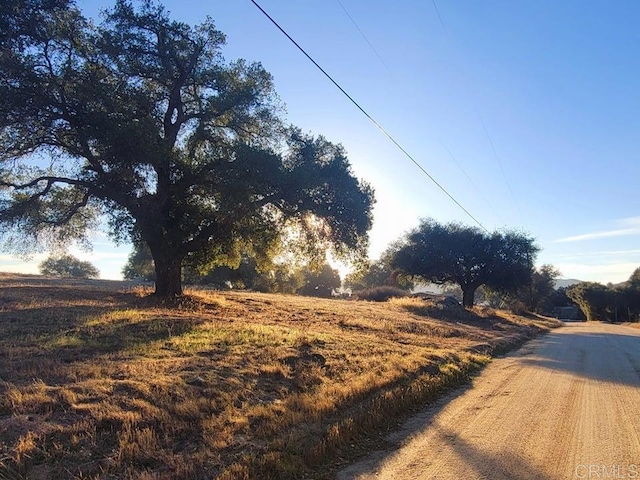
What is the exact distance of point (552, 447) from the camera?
5820mm

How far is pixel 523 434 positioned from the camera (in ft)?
20.8

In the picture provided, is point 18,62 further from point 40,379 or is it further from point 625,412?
point 625,412

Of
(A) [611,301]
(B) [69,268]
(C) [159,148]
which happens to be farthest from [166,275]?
(B) [69,268]

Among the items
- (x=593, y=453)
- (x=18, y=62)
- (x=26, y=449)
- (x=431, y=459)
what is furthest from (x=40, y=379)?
(x=18, y=62)

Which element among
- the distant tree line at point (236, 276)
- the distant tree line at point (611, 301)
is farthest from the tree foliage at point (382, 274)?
the distant tree line at point (611, 301)

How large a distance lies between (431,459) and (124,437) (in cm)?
370

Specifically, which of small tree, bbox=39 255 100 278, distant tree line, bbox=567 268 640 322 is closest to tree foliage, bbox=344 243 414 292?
distant tree line, bbox=567 268 640 322

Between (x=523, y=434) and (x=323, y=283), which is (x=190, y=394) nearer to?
(x=523, y=434)

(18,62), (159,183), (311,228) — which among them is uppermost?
(18,62)

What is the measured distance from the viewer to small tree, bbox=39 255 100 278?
9244 centimetres

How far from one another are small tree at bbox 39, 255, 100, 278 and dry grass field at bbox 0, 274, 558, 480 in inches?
3430

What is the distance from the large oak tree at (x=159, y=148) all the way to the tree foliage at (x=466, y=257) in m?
26.8

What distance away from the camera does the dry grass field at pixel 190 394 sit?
498 cm

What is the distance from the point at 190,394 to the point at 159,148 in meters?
12.1
